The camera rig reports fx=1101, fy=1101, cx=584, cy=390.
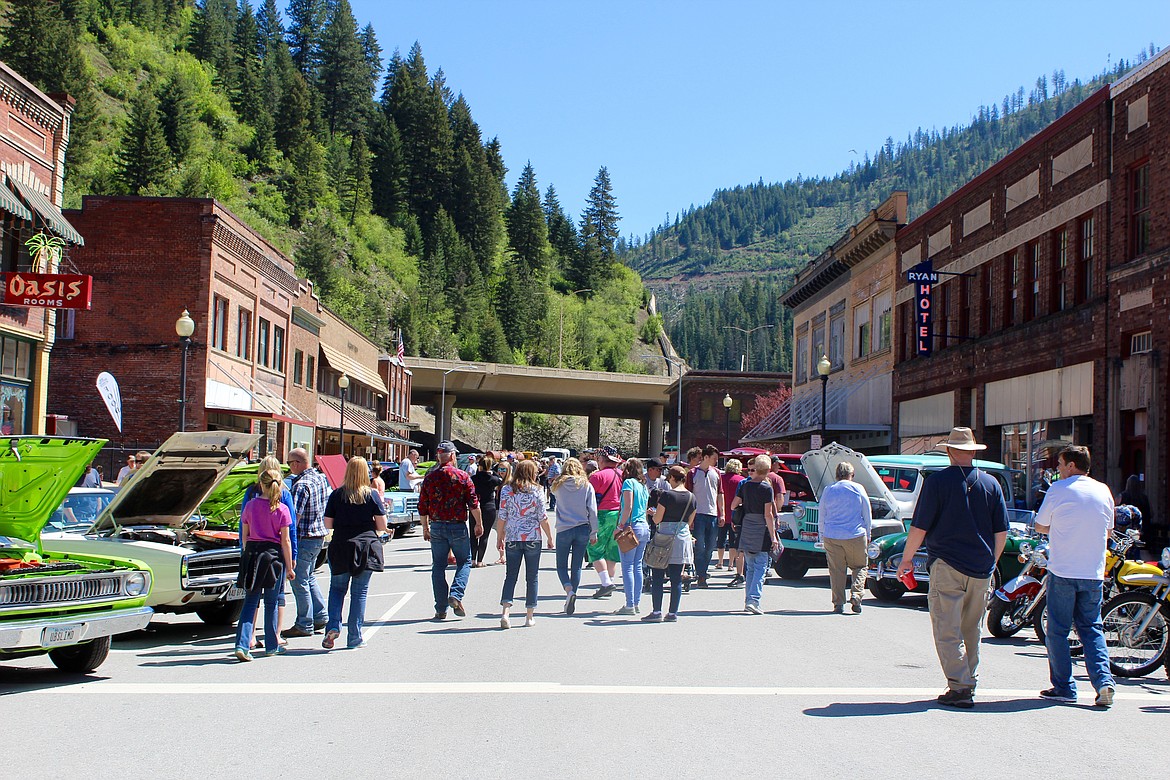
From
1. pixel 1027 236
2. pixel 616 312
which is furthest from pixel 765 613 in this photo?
pixel 616 312

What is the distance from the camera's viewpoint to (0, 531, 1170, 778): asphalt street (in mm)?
6379

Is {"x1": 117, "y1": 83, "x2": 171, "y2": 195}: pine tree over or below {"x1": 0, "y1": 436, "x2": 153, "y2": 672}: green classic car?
over

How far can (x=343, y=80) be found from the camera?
→ 140000 millimetres

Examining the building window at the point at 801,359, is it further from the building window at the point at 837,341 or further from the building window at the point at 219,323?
the building window at the point at 219,323

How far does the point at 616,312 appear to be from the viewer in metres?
140

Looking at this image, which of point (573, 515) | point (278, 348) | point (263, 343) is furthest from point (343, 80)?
point (573, 515)

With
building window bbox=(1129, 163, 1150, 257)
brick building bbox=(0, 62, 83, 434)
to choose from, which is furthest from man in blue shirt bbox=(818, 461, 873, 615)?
brick building bbox=(0, 62, 83, 434)

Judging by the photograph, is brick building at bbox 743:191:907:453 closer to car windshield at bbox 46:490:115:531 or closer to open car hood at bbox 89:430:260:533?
car windshield at bbox 46:490:115:531

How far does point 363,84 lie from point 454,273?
39.6 meters

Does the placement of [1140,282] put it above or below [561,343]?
below

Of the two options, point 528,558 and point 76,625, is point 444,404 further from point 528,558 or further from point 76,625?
point 76,625

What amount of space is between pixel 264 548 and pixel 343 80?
13901 centimetres

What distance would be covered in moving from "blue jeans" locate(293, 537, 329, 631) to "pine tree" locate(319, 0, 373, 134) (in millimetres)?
132317

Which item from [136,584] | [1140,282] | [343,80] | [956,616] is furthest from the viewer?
[343,80]
